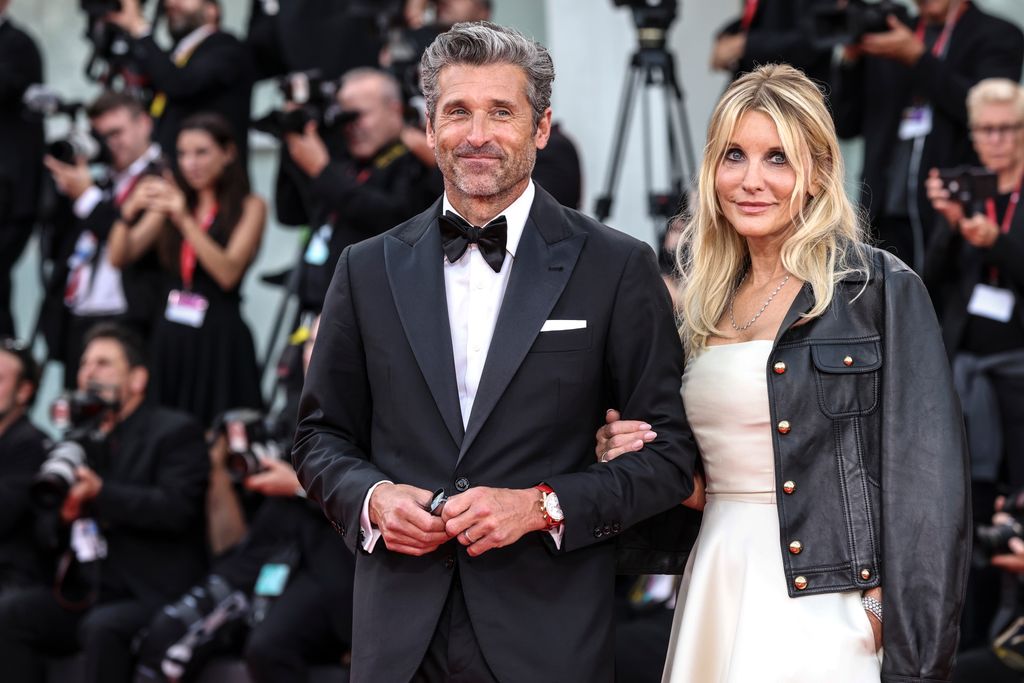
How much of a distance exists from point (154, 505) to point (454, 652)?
3.48m

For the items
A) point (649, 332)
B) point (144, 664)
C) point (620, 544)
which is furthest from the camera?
point (144, 664)

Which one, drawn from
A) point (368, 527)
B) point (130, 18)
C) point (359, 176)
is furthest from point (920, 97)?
point (130, 18)

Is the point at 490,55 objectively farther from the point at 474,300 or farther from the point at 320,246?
the point at 320,246

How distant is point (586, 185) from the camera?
732cm

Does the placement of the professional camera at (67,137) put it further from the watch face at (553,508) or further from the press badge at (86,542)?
the watch face at (553,508)

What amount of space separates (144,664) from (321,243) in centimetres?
178

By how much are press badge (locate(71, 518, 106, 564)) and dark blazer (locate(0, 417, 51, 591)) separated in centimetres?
34

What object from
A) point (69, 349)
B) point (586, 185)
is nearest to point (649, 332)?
point (586, 185)

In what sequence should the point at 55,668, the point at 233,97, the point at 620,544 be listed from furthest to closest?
the point at 233,97 < the point at 55,668 < the point at 620,544

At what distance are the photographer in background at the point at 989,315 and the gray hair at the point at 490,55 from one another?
2.66 metres

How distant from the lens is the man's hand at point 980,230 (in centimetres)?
503

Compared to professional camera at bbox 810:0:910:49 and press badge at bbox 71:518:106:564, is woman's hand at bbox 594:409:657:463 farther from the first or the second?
press badge at bbox 71:518:106:564

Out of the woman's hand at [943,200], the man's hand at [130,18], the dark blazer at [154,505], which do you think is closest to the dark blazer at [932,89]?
the woman's hand at [943,200]

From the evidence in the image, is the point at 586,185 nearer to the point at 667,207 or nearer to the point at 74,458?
the point at 667,207
